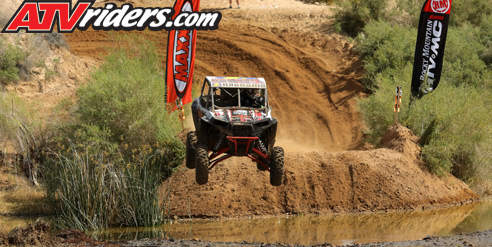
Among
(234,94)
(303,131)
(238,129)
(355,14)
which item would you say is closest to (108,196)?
(234,94)

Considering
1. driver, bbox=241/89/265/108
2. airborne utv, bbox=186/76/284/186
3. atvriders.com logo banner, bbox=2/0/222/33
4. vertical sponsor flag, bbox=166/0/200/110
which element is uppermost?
atvriders.com logo banner, bbox=2/0/222/33

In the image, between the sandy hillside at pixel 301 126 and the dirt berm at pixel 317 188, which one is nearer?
the dirt berm at pixel 317 188

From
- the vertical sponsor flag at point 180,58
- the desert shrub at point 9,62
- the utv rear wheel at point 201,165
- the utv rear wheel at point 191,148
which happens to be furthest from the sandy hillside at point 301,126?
the utv rear wheel at point 201,165

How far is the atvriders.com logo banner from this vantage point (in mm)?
28172

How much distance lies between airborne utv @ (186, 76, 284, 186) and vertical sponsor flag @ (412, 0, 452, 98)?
10586mm

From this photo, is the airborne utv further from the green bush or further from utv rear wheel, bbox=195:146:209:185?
the green bush

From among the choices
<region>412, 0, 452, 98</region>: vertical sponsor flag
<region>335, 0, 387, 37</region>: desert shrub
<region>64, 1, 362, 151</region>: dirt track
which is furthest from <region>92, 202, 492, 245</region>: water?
<region>335, 0, 387, 37</region>: desert shrub

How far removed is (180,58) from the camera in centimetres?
2839

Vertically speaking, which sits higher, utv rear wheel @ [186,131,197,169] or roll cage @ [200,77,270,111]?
roll cage @ [200,77,270,111]

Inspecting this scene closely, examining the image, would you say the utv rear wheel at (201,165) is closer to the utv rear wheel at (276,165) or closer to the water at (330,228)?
the utv rear wheel at (276,165)

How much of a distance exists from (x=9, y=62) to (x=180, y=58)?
9.95 metres

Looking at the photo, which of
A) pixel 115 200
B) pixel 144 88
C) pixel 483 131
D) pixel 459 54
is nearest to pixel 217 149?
pixel 115 200

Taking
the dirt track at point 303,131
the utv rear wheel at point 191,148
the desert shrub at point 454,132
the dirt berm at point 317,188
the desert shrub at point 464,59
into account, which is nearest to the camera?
the utv rear wheel at point 191,148

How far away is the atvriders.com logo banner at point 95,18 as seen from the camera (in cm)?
2817
